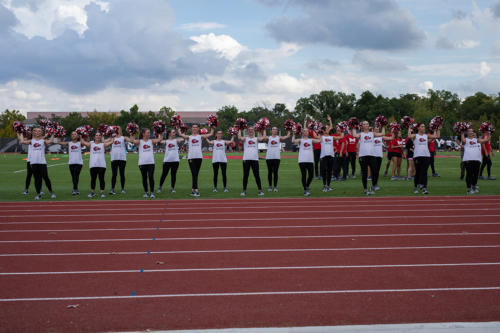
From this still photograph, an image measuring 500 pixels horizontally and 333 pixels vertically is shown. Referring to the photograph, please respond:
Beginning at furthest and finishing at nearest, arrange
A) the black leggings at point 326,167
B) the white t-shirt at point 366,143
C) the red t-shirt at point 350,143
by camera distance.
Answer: the red t-shirt at point 350,143, the black leggings at point 326,167, the white t-shirt at point 366,143

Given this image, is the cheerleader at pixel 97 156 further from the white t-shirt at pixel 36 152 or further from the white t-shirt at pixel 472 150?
the white t-shirt at pixel 472 150

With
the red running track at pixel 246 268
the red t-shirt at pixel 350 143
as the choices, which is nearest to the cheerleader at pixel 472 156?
the red running track at pixel 246 268

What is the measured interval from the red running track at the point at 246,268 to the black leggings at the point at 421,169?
3139mm

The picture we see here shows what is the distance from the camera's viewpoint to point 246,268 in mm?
6047

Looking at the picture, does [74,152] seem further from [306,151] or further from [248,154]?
[306,151]

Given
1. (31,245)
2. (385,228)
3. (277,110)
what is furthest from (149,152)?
(277,110)

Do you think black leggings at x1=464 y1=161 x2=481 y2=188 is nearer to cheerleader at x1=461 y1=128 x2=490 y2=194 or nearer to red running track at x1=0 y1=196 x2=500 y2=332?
cheerleader at x1=461 y1=128 x2=490 y2=194

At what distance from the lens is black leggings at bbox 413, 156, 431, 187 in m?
13.8

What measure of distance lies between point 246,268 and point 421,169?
31.1 ft

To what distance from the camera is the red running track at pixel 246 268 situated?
4418 mm

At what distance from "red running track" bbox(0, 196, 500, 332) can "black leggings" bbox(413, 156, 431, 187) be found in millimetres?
3139

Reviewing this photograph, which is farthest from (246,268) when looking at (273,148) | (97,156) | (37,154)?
(37,154)

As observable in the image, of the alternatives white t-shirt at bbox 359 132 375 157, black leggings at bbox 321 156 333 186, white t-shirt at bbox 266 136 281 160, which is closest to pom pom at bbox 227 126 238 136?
white t-shirt at bbox 266 136 281 160

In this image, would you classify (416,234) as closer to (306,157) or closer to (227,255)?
(227,255)
